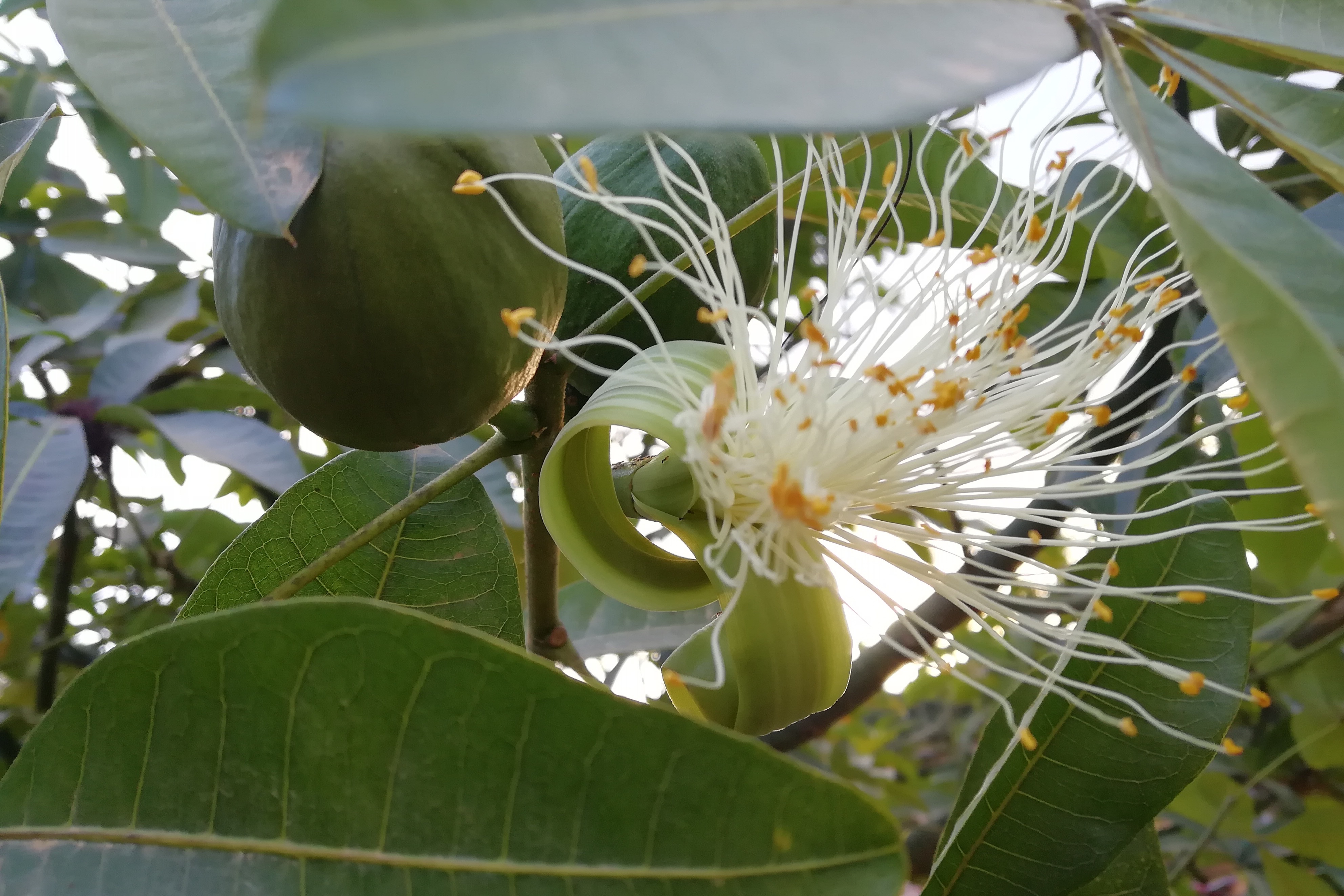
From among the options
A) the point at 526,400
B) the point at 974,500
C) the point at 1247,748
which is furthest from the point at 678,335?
the point at 1247,748

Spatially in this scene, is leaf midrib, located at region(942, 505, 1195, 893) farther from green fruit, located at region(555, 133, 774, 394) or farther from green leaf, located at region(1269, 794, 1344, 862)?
green leaf, located at region(1269, 794, 1344, 862)

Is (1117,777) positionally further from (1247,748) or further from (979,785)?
(1247,748)

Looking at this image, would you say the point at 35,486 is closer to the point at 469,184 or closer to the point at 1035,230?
the point at 469,184

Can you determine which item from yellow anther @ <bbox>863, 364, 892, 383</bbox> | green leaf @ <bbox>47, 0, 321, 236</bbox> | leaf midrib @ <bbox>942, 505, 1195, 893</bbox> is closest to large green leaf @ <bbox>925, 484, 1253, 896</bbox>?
leaf midrib @ <bbox>942, 505, 1195, 893</bbox>

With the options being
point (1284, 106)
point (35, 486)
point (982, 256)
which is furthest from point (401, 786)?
point (35, 486)

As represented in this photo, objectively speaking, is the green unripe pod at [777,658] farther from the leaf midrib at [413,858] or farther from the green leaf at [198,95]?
the green leaf at [198,95]

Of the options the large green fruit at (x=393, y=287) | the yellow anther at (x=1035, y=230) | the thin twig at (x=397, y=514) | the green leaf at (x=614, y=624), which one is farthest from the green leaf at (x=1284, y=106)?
the green leaf at (x=614, y=624)
